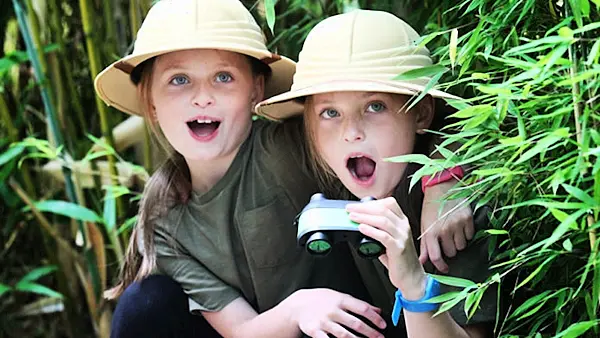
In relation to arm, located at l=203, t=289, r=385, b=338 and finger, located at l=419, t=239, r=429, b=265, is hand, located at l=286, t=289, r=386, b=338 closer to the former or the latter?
arm, located at l=203, t=289, r=385, b=338

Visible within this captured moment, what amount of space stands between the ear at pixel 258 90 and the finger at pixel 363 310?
1.13ft

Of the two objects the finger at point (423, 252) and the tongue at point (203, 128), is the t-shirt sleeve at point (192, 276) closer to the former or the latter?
the tongue at point (203, 128)

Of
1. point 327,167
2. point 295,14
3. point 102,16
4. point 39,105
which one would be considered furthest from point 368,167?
point 39,105

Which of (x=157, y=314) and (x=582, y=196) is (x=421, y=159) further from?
(x=157, y=314)

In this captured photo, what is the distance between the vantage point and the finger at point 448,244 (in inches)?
48.1

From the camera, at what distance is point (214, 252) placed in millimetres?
1486

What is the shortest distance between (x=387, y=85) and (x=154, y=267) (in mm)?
521

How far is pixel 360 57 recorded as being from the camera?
1269 millimetres

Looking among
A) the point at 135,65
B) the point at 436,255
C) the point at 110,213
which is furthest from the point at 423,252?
the point at 110,213

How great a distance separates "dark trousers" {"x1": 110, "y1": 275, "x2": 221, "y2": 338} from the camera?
1.49 metres

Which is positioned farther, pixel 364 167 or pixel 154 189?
pixel 154 189

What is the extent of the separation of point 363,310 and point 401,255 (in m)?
0.23

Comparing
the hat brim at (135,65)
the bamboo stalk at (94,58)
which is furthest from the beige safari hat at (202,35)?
the bamboo stalk at (94,58)

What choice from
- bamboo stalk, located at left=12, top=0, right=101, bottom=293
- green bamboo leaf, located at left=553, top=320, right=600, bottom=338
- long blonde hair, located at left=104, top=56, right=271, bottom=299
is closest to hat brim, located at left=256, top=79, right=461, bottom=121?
long blonde hair, located at left=104, top=56, right=271, bottom=299
